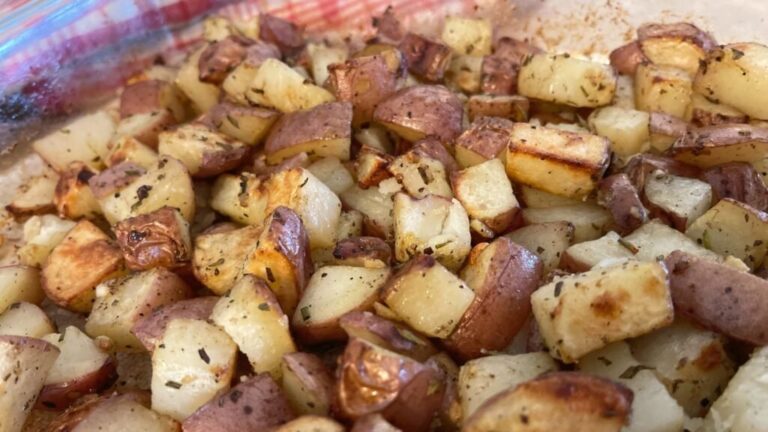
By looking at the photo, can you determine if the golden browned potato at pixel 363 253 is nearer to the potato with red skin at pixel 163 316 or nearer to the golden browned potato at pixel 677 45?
the potato with red skin at pixel 163 316

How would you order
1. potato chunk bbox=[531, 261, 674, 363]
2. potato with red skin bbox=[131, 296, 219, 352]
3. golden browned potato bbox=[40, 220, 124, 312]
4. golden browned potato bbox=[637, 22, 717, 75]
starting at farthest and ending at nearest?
golden browned potato bbox=[637, 22, 717, 75]
golden browned potato bbox=[40, 220, 124, 312]
potato with red skin bbox=[131, 296, 219, 352]
potato chunk bbox=[531, 261, 674, 363]

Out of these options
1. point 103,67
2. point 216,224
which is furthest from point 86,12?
point 216,224

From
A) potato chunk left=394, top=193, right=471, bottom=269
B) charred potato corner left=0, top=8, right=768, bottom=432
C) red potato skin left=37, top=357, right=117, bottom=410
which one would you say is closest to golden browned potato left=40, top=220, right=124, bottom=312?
charred potato corner left=0, top=8, right=768, bottom=432

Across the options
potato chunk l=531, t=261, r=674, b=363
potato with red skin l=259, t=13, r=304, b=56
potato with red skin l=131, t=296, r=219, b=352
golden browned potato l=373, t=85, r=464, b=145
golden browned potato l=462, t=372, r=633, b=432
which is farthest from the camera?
potato with red skin l=259, t=13, r=304, b=56

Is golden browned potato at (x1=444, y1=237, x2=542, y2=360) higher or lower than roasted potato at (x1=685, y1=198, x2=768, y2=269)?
higher

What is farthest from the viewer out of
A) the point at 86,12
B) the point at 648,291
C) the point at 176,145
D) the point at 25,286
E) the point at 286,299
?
the point at 86,12

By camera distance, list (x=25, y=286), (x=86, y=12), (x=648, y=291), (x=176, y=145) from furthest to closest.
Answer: (x=86, y=12), (x=176, y=145), (x=25, y=286), (x=648, y=291)

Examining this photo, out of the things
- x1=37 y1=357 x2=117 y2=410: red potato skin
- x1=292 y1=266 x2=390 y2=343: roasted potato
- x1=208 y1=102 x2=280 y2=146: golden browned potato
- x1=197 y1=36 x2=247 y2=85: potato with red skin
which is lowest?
x1=37 y1=357 x2=117 y2=410: red potato skin

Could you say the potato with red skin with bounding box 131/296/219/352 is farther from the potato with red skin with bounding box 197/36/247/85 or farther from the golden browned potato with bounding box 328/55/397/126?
the potato with red skin with bounding box 197/36/247/85

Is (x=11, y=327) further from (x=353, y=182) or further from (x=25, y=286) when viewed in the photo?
(x=353, y=182)
